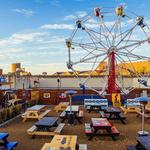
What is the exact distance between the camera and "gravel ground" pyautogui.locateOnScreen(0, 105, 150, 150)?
11445 millimetres

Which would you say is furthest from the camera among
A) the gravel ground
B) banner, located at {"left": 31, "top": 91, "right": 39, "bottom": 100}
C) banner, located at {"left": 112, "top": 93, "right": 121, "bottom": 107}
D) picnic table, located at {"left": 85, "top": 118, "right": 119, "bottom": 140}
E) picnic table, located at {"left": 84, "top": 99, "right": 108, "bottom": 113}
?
banner, located at {"left": 31, "top": 91, "right": 39, "bottom": 100}

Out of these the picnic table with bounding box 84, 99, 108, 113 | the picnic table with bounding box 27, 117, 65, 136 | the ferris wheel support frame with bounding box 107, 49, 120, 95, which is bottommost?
the picnic table with bounding box 27, 117, 65, 136

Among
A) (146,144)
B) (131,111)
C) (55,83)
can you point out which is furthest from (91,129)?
(55,83)

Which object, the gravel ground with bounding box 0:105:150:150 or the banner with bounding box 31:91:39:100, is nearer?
the gravel ground with bounding box 0:105:150:150

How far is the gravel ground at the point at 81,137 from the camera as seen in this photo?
37.6 feet

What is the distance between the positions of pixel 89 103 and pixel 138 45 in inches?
375

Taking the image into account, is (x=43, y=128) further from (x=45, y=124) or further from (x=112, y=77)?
(x=112, y=77)

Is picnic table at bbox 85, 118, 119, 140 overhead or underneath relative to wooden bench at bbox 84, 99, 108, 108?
underneath

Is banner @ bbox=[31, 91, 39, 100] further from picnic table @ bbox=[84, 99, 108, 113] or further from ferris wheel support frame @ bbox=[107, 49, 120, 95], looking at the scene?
ferris wheel support frame @ bbox=[107, 49, 120, 95]

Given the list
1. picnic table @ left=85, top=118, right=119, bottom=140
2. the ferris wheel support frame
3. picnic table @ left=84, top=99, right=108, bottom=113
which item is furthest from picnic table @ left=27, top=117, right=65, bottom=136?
the ferris wheel support frame

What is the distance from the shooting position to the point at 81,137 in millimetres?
12828

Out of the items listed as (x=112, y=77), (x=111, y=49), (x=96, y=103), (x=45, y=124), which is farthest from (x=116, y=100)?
(x=45, y=124)

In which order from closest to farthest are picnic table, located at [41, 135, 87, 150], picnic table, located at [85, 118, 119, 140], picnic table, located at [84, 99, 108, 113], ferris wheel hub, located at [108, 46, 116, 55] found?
1. picnic table, located at [41, 135, 87, 150]
2. picnic table, located at [85, 118, 119, 140]
3. picnic table, located at [84, 99, 108, 113]
4. ferris wheel hub, located at [108, 46, 116, 55]

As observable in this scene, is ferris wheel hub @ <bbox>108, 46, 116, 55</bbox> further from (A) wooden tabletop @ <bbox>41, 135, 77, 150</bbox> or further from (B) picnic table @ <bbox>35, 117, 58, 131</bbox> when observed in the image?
(A) wooden tabletop @ <bbox>41, 135, 77, 150</bbox>
